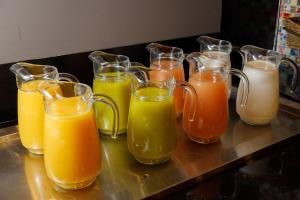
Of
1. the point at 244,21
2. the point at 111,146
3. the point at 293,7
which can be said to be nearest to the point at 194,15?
the point at 244,21

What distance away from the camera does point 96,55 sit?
0.79 metres

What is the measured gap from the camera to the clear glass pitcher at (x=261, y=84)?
79 cm

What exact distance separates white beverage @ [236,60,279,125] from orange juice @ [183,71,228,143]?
0.10 metres

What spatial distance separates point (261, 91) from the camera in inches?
31.2

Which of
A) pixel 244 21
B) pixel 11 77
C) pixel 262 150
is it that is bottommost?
pixel 262 150

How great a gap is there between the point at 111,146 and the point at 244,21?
0.77 m

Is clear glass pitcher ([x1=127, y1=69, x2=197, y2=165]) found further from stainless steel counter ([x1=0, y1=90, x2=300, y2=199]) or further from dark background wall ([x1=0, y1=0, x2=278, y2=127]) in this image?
dark background wall ([x1=0, y1=0, x2=278, y2=127])

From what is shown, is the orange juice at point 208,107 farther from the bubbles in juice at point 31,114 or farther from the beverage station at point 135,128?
the bubbles in juice at point 31,114

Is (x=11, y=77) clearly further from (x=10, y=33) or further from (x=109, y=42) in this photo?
(x=109, y=42)

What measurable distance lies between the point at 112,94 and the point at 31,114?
0.17 m

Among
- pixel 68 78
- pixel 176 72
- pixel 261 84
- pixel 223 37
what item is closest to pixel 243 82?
pixel 261 84

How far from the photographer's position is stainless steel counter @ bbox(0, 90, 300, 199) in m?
0.62

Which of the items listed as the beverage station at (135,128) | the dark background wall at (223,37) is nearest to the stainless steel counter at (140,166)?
the beverage station at (135,128)

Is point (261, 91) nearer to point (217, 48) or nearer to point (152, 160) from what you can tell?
point (217, 48)
